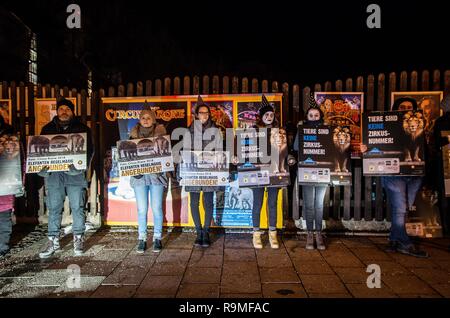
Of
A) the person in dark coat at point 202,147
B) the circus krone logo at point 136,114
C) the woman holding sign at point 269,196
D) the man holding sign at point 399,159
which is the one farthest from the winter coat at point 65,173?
the man holding sign at point 399,159

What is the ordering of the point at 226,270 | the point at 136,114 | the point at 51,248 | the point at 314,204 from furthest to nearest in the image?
the point at 136,114 < the point at 314,204 < the point at 51,248 < the point at 226,270

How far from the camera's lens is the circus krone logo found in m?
6.89

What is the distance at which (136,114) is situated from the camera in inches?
274

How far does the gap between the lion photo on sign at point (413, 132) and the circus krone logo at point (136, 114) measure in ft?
12.9

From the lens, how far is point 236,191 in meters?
6.90

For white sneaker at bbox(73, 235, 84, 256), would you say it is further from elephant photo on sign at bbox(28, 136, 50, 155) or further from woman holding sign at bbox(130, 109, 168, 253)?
elephant photo on sign at bbox(28, 136, 50, 155)

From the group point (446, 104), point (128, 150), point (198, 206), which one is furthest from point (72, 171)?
point (446, 104)

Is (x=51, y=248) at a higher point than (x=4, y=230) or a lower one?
lower

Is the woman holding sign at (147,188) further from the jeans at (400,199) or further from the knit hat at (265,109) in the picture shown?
the jeans at (400,199)

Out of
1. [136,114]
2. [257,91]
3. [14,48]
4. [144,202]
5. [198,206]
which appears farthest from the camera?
[14,48]

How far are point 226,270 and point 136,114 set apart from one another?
3573mm

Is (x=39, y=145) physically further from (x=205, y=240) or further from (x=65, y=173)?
(x=205, y=240)

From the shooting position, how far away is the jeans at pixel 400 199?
5773mm
